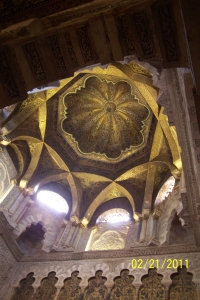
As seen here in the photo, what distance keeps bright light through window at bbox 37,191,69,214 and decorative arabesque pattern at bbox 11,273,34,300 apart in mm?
2413

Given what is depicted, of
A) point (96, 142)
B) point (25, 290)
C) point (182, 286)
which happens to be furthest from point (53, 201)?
point (182, 286)

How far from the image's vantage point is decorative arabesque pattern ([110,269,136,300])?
7363 mm

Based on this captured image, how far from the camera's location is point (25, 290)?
27.9 feet

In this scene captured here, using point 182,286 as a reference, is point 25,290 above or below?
below

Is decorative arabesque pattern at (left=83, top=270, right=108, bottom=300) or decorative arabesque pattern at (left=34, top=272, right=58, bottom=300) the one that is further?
decorative arabesque pattern at (left=34, top=272, right=58, bottom=300)

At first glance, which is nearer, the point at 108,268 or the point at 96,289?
the point at 96,289

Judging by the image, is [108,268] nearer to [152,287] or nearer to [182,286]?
[152,287]

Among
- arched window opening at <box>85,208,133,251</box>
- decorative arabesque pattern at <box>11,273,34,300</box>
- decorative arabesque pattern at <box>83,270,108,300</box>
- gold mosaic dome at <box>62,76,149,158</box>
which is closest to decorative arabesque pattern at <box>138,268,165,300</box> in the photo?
decorative arabesque pattern at <box>83,270,108,300</box>

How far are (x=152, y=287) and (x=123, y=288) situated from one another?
2.52 feet

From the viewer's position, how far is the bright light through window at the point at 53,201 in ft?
34.1

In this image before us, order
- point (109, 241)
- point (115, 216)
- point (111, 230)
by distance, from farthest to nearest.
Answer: point (115, 216) < point (111, 230) < point (109, 241)

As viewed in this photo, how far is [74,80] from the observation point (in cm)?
1041

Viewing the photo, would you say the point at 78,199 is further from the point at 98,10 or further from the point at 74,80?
the point at 98,10
